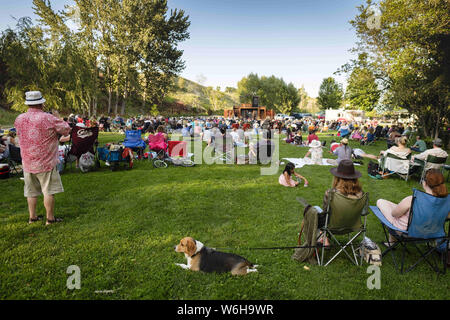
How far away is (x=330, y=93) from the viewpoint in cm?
5872

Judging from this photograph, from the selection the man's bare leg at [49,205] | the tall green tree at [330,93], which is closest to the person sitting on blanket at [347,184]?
the man's bare leg at [49,205]

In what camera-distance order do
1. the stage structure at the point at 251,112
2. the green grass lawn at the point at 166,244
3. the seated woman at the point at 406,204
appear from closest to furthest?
1. the green grass lawn at the point at 166,244
2. the seated woman at the point at 406,204
3. the stage structure at the point at 251,112

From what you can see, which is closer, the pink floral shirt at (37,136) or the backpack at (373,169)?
the pink floral shirt at (37,136)

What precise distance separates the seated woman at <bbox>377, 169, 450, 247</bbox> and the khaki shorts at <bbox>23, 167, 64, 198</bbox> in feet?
15.5

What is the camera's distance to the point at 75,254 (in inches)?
119

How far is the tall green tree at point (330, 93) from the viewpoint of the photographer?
57469 millimetres

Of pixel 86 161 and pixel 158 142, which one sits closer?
pixel 86 161

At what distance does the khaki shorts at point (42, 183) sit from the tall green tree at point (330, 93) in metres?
62.0

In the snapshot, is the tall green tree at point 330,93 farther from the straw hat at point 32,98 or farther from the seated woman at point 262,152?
the straw hat at point 32,98

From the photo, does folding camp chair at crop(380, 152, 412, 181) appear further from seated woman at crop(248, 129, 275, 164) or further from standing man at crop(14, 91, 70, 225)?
standing man at crop(14, 91, 70, 225)

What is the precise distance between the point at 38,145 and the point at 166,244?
2.30 m

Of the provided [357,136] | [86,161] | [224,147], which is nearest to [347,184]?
[224,147]

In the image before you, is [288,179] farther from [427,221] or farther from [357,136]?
[357,136]

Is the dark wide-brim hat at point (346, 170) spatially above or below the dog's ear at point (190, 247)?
above
